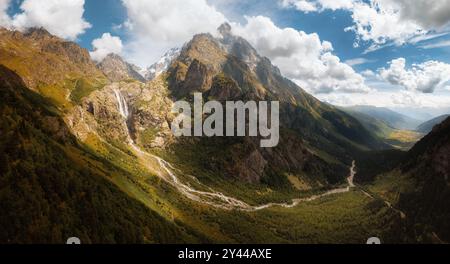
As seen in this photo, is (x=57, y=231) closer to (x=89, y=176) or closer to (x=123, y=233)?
(x=123, y=233)

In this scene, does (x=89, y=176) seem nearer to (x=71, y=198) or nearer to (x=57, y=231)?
(x=71, y=198)

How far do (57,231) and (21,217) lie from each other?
12.6 m

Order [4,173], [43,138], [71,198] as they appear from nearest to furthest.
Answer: [4,173] < [71,198] < [43,138]

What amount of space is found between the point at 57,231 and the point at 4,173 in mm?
31430

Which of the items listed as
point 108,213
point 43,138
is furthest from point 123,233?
point 43,138

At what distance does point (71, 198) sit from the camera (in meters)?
146

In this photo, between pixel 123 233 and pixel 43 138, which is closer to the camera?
pixel 123 233
